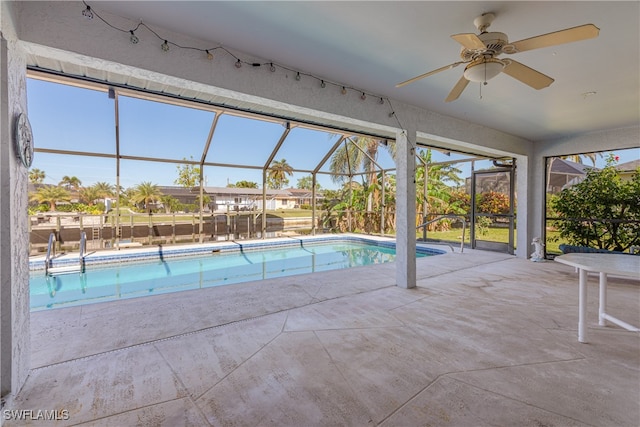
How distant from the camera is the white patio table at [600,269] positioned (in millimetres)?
2465

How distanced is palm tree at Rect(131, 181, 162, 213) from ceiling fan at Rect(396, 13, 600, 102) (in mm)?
8055

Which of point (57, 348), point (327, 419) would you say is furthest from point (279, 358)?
point (57, 348)

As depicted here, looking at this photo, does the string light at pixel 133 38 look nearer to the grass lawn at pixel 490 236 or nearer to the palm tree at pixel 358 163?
the grass lawn at pixel 490 236

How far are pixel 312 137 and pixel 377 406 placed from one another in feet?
31.5

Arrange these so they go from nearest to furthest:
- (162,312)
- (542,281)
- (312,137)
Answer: (162,312)
(542,281)
(312,137)

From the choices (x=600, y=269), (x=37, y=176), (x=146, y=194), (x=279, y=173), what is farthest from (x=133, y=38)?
(x=279, y=173)

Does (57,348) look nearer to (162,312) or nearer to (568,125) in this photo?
(162,312)

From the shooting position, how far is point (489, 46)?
90.0 inches

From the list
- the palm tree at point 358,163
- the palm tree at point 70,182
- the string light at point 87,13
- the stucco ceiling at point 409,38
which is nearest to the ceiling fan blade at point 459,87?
the stucco ceiling at point 409,38

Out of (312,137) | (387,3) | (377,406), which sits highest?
(312,137)

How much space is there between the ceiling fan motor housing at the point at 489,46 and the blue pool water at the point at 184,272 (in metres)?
5.12

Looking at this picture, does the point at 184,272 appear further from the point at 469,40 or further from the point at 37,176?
the point at 469,40

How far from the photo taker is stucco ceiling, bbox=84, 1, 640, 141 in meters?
2.29

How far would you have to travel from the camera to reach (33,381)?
2.12 meters
